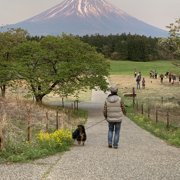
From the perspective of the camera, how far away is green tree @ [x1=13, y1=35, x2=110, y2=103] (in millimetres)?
37531

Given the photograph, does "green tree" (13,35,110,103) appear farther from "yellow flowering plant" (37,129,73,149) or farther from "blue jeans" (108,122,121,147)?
"yellow flowering plant" (37,129,73,149)

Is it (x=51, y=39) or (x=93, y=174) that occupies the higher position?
(x=51, y=39)

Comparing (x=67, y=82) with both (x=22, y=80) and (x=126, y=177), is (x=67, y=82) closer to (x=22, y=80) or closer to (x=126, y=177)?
(x=22, y=80)

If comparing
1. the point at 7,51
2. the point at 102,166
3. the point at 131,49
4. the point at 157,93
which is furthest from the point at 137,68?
the point at 102,166

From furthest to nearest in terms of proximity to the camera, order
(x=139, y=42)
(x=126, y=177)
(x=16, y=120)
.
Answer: (x=139, y=42)
(x=16, y=120)
(x=126, y=177)

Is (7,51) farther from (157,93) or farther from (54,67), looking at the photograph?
(157,93)

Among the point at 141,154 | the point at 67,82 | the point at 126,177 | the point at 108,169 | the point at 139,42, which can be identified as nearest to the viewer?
the point at 126,177

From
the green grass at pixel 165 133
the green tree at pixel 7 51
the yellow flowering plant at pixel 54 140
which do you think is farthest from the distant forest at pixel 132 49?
the yellow flowering plant at pixel 54 140

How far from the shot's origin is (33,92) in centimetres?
3872

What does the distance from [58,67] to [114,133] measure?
82.1 ft

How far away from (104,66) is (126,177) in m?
30.7

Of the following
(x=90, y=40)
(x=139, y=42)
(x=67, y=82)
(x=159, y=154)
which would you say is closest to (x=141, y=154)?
(x=159, y=154)

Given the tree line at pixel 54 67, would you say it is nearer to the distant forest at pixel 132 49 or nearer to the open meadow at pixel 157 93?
the open meadow at pixel 157 93

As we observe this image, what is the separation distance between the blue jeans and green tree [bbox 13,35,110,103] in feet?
76.4
